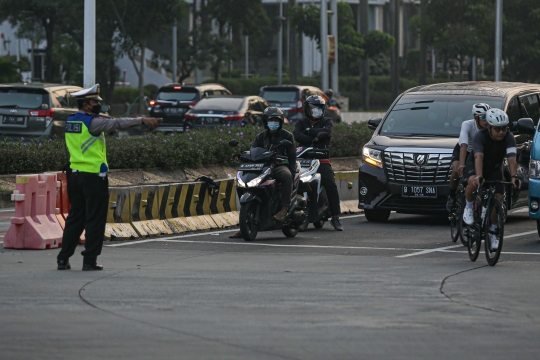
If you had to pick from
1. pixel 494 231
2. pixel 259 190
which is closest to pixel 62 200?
pixel 259 190

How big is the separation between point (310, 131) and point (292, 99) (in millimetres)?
20174

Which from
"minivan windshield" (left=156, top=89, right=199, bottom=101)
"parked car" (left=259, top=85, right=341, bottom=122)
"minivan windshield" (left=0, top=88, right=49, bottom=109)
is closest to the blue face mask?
"minivan windshield" (left=0, top=88, right=49, bottom=109)

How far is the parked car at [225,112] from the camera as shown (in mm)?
29516

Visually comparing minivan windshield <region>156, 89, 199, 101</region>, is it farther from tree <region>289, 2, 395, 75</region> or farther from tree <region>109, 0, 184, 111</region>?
tree <region>289, 2, 395, 75</region>

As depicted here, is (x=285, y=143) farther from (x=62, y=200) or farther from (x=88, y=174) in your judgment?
(x=88, y=174)

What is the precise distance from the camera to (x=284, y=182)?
1388cm

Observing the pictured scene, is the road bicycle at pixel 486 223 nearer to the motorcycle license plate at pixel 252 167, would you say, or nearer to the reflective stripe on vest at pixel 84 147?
the motorcycle license plate at pixel 252 167

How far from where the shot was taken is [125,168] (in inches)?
762

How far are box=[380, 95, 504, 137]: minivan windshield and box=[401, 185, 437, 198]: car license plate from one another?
104cm

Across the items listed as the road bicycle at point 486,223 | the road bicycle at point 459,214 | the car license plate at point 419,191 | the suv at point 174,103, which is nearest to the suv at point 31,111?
the car license plate at point 419,191

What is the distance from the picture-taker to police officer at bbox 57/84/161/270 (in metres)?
10.7

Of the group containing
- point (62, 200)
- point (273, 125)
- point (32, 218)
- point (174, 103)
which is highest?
point (174, 103)

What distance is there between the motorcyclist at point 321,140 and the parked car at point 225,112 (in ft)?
45.0

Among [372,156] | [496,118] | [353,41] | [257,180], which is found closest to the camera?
[496,118]
